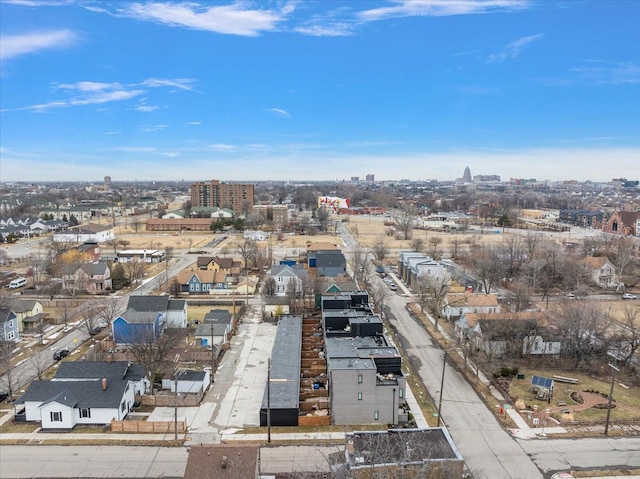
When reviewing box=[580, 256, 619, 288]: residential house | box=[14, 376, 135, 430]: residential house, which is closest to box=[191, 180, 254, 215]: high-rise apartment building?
box=[580, 256, 619, 288]: residential house

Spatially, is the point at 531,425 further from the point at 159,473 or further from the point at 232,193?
the point at 232,193

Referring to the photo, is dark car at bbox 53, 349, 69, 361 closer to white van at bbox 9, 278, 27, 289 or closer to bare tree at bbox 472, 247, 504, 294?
white van at bbox 9, 278, 27, 289

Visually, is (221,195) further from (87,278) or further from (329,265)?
(87,278)

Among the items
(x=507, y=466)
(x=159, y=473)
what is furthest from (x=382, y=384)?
(x=159, y=473)

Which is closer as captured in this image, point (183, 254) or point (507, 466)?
point (507, 466)

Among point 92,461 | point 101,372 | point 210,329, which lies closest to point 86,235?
point 210,329

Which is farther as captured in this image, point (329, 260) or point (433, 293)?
point (329, 260)
